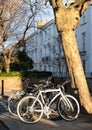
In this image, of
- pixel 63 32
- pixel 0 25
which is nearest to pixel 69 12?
pixel 63 32

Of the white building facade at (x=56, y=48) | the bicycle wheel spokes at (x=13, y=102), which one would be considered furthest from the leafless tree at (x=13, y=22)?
the bicycle wheel spokes at (x=13, y=102)

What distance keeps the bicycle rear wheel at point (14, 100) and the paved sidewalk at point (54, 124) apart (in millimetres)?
915

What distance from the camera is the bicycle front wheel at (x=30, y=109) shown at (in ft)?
36.3

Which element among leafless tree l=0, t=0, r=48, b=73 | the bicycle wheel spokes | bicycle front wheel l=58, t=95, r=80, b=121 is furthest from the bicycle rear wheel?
leafless tree l=0, t=0, r=48, b=73

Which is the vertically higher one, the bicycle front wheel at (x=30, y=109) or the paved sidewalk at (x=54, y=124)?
the bicycle front wheel at (x=30, y=109)

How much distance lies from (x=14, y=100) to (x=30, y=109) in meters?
2.12

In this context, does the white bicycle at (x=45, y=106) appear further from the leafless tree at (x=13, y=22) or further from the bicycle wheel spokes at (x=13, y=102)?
the leafless tree at (x=13, y=22)

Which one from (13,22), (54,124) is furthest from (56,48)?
(54,124)

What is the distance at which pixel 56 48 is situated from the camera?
57.5 m

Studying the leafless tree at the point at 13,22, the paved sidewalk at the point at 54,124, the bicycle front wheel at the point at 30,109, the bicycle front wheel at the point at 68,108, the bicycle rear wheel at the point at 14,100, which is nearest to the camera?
the paved sidewalk at the point at 54,124

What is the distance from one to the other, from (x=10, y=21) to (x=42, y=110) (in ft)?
90.7

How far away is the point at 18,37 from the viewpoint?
130ft

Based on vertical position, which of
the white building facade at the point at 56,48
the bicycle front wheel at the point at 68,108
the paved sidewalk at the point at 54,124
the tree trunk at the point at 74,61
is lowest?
the paved sidewalk at the point at 54,124

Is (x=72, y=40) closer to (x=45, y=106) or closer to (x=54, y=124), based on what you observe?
(x=45, y=106)
